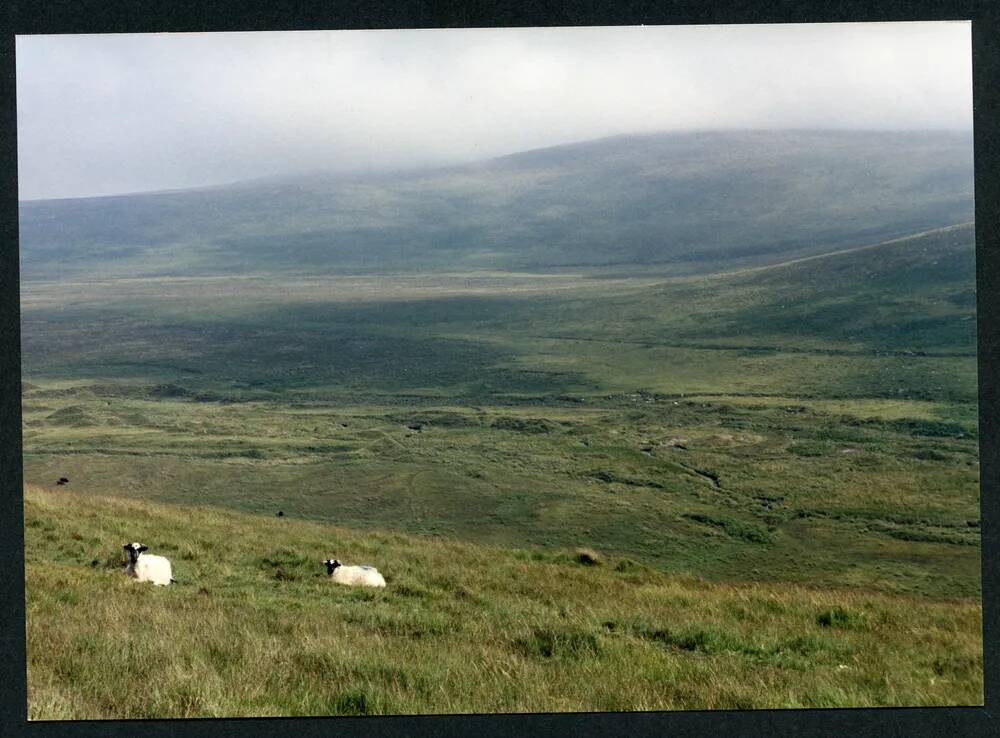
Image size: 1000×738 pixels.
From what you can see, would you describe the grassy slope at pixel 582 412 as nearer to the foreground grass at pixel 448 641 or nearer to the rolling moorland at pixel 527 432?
the rolling moorland at pixel 527 432

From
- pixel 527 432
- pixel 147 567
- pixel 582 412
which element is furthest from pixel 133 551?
pixel 582 412

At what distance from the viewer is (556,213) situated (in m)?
87.7

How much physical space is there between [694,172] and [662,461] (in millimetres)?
66809

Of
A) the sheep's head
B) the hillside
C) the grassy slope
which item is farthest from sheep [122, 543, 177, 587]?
the hillside

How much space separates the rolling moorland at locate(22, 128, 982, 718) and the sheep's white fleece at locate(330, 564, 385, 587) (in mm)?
381

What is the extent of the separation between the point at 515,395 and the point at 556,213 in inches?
1469

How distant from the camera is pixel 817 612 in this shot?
8734 millimetres

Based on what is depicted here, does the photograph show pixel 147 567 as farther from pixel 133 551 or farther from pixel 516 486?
pixel 516 486

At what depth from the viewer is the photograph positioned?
6777 millimetres

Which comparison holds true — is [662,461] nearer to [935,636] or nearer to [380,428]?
[380,428]

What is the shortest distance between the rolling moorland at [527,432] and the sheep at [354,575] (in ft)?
1.27

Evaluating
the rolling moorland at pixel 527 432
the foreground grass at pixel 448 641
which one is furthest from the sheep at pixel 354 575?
the rolling moorland at pixel 527 432

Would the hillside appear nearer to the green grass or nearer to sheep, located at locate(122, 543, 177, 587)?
the green grass

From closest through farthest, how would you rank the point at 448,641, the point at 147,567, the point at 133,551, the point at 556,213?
→ the point at 448,641 < the point at 147,567 < the point at 133,551 < the point at 556,213
